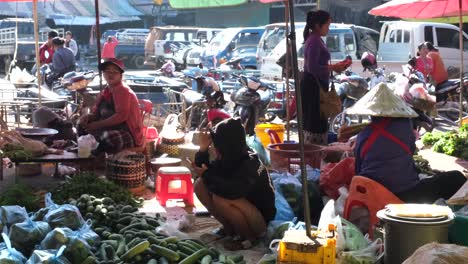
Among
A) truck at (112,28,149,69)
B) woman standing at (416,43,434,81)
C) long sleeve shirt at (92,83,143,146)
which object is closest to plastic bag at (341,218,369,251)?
long sleeve shirt at (92,83,143,146)

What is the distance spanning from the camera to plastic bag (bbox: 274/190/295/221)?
5814 millimetres

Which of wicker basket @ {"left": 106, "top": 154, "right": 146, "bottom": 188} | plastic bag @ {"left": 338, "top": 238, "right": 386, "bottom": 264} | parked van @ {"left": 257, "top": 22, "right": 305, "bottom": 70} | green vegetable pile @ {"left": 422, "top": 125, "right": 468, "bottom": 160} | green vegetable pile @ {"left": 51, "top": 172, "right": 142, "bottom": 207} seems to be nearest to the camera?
plastic bag @ {"left": 338, "top": 238, "right": 386, "bottom": 264}

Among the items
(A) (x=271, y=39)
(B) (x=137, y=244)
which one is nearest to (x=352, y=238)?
(B) (x=137, y=244)

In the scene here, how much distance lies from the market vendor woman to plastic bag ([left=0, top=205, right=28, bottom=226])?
2.32m

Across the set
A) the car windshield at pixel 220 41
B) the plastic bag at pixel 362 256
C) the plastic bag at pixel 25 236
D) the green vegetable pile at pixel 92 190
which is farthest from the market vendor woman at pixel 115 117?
the car windshield at pixel 220 41

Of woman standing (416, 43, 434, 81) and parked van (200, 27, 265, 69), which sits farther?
parked van (200, 27, 265, 69)

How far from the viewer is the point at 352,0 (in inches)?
1099

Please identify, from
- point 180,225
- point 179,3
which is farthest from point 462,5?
point 179,3

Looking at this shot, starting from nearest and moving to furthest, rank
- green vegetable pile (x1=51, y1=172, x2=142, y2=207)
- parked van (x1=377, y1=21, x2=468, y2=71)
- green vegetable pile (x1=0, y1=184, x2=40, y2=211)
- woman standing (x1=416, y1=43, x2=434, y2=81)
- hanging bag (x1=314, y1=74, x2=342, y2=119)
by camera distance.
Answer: green vegetable pile (x1=0, y1=184, x2=40, y2=211)
green vegetable pile (x1=51, y1=172, x2=142, y2=207)
hanging bag (x1=314, y1=74, x2=342, y2=119)
woman standing (x1=416, y1=43, x2=434, y2=81)
parked van (x1=377, y1=21, x2=468, y2=71)

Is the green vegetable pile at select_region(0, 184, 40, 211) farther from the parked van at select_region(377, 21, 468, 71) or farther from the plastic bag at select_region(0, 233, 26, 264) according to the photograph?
the parked van at select_region(377, 21, 468, 71)

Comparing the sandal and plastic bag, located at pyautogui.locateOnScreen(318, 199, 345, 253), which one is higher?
plastic bag, located at pyautogui.locateOnScreen(318, 199, 345, 253)

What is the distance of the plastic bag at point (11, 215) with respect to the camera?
516 cm

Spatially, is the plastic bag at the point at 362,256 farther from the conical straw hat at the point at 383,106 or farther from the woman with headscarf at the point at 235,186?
the conical straw hat at the point at 383,106

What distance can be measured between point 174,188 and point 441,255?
4.24 meters
